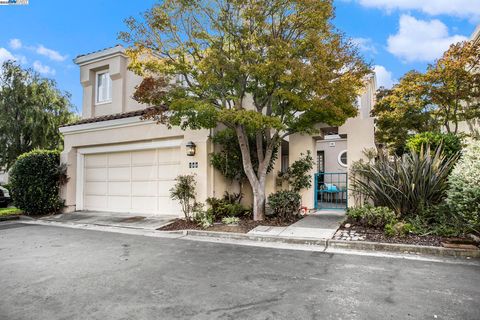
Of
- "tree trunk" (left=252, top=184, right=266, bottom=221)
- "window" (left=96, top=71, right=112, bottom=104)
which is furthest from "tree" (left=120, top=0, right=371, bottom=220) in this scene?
"window" (left=96, top=71, right=112, bottom=104)

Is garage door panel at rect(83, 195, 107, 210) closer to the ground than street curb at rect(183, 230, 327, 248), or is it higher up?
higher up

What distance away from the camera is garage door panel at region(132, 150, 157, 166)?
11055mm

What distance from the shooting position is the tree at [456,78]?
11562 millimetres

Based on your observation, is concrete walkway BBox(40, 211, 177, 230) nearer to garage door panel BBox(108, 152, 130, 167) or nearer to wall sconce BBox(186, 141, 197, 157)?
garage door panel BBox(108, 152, 130, 167)

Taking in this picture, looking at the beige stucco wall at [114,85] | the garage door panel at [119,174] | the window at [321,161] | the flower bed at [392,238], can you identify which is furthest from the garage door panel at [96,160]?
the window at [321,161]

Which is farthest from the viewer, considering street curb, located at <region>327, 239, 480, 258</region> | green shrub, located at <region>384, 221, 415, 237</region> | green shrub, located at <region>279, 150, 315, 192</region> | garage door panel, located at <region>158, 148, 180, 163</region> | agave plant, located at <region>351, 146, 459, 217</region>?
garage door panel, located at <region>158, 148, 180, 163</region>

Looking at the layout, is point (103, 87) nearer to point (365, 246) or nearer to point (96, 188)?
point (96, 188)

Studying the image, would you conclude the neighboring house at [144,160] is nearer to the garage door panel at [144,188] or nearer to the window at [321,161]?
the garage door panel at [144,188]

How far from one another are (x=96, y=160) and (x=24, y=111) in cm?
709

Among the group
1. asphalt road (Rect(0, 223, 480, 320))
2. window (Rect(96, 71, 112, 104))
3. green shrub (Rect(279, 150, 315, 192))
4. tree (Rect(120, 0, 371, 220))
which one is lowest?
asphalt road (Rect(0, 223, 480, 320))

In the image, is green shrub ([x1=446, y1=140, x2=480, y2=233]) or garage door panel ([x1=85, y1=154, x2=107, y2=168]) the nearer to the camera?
green shrub ([x1=446, y1=140, x2=480, y2=233])

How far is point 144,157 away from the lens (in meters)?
11.2

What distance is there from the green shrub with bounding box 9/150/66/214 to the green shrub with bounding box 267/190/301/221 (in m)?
8.59

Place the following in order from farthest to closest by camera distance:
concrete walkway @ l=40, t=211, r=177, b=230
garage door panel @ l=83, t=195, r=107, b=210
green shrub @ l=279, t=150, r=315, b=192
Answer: garage door panel @ l=83, t=195, r=107, b=210, green shrub @ l=279, t=150, r=315, b=192, concrete walkway @ l=40, t=211, r=177, b=230
